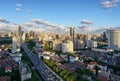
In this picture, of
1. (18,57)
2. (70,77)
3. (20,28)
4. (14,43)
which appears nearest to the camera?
(70,77)

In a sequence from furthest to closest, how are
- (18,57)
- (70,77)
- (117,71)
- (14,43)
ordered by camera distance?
(14,43), (18,57), (117,71), (70,77)

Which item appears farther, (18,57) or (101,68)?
(18,57)

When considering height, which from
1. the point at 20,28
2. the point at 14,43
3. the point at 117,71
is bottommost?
the point at 117,71

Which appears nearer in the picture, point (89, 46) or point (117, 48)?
point (117, 48)

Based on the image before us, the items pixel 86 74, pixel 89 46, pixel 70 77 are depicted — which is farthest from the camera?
pixel 89 46

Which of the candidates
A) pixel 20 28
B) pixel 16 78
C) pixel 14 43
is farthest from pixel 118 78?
pixel 20 28

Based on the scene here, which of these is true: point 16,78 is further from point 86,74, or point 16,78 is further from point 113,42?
point 113,42

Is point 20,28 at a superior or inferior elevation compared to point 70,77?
superior

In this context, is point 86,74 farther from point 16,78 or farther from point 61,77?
point 16,78

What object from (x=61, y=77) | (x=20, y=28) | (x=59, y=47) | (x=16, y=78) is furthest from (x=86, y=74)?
(x=20, y=28)
